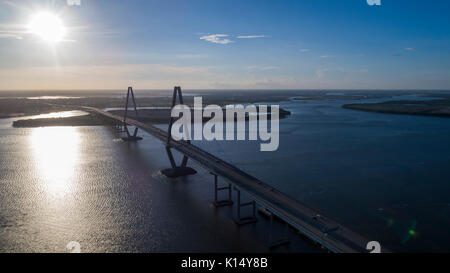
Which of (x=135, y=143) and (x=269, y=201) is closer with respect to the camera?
(x=269, y=201)

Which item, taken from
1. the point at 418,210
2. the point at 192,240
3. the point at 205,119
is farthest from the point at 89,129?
the point at 418,210

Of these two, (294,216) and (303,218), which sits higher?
(294,216)

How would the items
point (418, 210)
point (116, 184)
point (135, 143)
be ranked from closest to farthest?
point (418, 210), point (116, 184), point (135, 143)

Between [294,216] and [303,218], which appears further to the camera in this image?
[303,218]

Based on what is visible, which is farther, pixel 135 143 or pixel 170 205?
pixel 135 143
